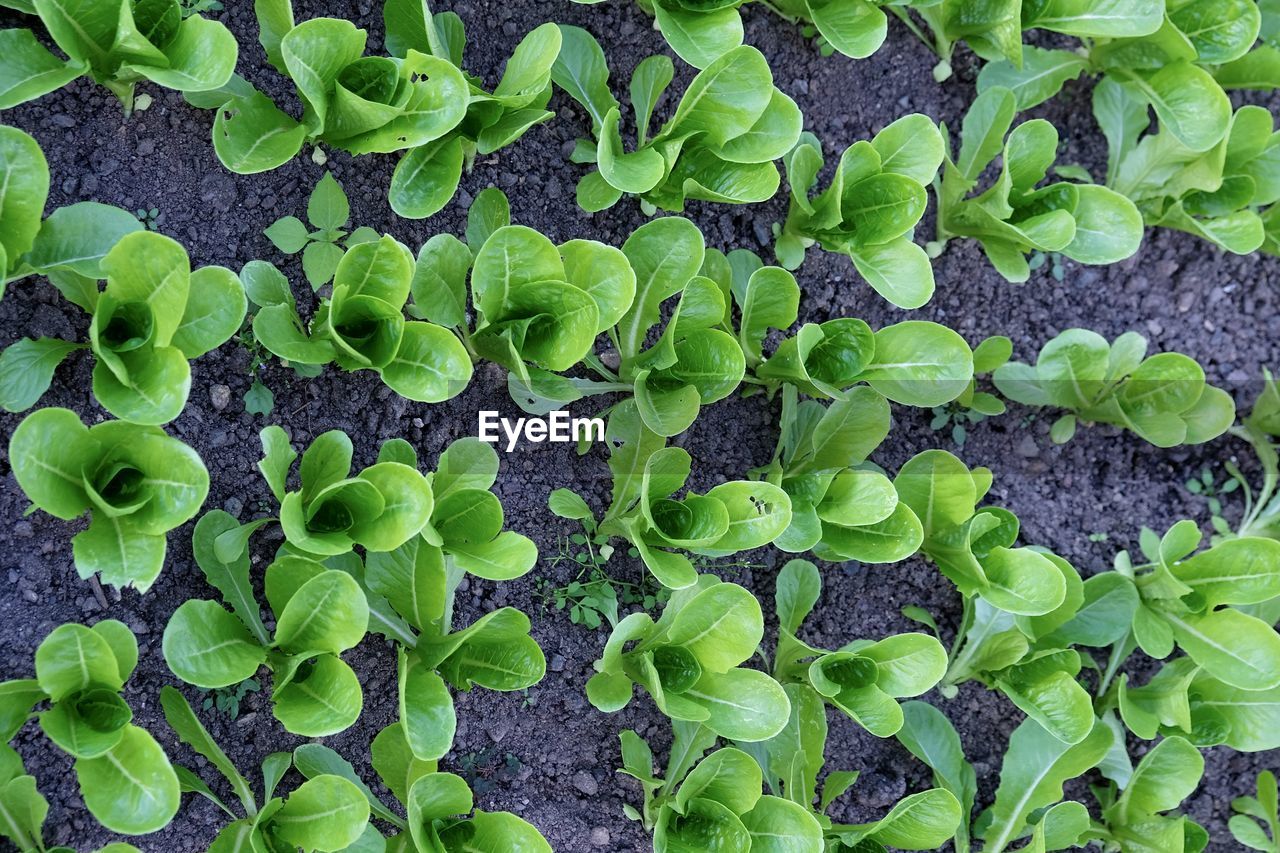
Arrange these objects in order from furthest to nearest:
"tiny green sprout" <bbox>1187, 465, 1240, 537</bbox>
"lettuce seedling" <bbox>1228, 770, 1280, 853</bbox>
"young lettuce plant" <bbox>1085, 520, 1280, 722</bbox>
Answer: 1. "tiny green sprout" <bbox>1187, 465, 1240, 537</bbox>
2. "lettuce seedling" <bbox>1228, 770, 1280, 853</bbox>
3. "young lettuce plant" <bbox>1085, 520, 1280, 722</bbox>

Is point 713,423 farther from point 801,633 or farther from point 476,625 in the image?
point 476,625

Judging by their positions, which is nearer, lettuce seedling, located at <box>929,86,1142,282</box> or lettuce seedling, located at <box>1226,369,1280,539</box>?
lettuce seedling, located at <box>929,86,1142,282</box>

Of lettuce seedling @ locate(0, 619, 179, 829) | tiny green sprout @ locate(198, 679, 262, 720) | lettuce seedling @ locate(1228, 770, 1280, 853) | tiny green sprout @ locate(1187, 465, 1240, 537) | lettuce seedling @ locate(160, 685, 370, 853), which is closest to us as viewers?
lettuce seedling @ locate(0, 619, 179, 829)

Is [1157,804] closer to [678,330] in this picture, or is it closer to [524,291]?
[678,330]

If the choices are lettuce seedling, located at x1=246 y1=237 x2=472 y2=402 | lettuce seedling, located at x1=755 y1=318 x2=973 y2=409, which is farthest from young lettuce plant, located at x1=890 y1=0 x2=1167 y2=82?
lettuce seedling, located at x1=246 y1=237 x2=472 y2=402

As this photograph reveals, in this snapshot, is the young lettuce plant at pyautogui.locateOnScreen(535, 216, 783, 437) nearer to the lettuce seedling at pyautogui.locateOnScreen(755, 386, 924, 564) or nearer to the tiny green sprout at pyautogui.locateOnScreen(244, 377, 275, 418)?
the lettuce seedling at pyautogui.locateOnScreen(755, 386, 924, 564)

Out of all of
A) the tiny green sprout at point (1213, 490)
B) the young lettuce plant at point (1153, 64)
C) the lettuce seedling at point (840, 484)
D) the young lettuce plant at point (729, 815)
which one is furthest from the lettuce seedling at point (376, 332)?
the tiny green sprout at point (1213, 490)

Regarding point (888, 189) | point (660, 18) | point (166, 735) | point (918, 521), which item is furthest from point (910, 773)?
point (660, 18)
